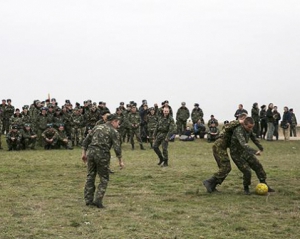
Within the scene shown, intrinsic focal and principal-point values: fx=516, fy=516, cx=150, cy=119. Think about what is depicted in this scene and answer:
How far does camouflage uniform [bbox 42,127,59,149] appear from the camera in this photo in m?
27.3

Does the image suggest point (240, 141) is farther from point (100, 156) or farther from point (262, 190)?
point (100, 156)

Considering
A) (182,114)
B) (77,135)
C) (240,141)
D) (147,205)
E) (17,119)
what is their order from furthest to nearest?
1. (182,114)
2. (77,135)
3. (17,119)
4. (240,141)
5. (147,205)

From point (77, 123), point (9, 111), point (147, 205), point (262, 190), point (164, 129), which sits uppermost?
point (9, 111)

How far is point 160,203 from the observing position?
1188cm

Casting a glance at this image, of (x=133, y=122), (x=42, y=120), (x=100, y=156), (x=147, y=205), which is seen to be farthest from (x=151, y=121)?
(x=100, y=156)

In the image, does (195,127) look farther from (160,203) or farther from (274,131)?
(160,203)

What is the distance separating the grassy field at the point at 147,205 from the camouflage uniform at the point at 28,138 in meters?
7.10

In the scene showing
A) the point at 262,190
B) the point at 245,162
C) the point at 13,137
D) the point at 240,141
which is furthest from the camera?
the point at 13,137

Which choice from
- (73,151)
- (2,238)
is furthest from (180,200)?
(73,151)

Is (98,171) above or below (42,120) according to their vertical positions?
below

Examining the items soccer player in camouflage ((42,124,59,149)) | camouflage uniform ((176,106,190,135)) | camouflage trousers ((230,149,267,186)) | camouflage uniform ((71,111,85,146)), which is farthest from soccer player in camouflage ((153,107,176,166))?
camouflage uniform ((176,106,190,135))

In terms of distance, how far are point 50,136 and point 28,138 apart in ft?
3.88

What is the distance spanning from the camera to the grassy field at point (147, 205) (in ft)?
30.2

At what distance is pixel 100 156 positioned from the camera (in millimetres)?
11102
